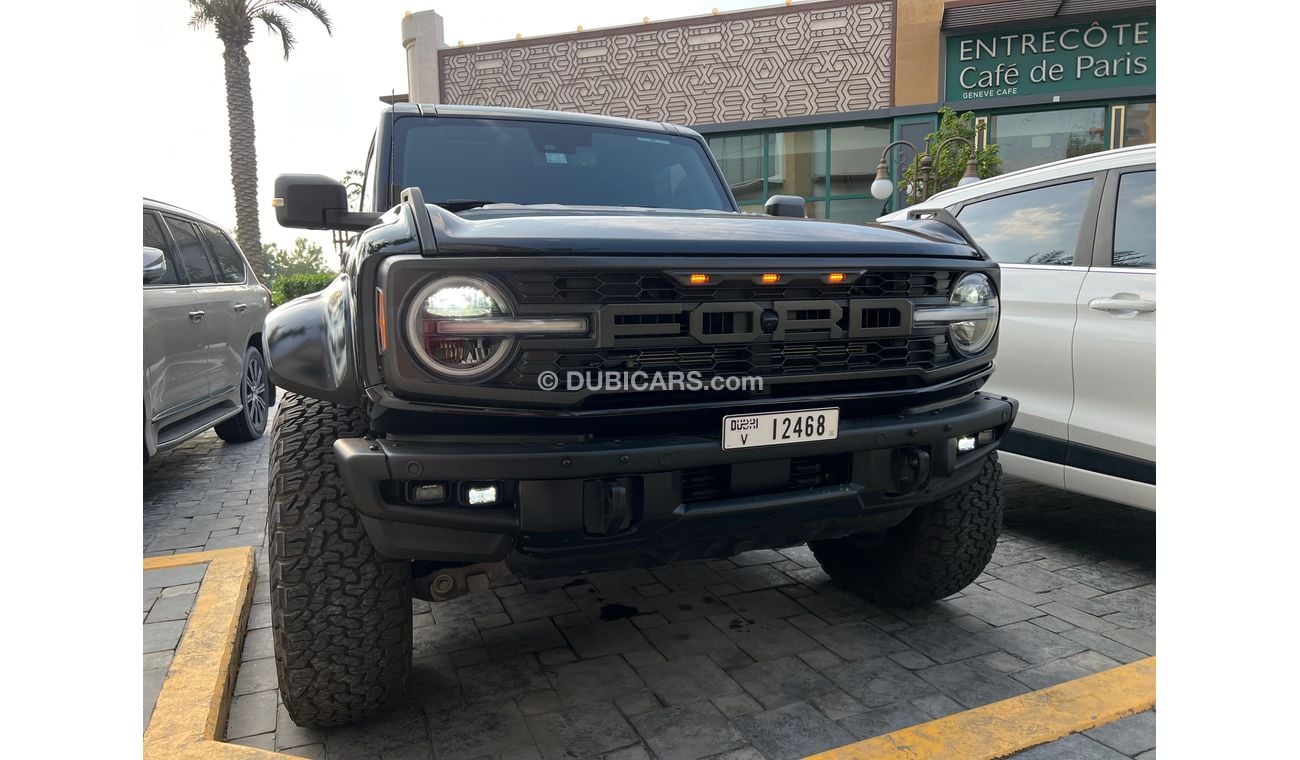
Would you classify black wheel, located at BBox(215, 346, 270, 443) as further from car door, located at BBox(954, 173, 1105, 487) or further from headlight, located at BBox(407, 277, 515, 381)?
car door, located at BBox(954, 173, 1105, 487)

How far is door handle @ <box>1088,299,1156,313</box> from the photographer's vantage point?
3.19m

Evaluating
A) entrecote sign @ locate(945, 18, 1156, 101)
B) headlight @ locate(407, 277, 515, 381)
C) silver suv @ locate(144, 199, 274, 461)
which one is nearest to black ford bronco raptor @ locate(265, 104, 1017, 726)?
headlight @ locate(407, 277, 515, 381)

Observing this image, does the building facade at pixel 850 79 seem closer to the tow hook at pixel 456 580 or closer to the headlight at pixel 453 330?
the tow hook at pixel 456 580

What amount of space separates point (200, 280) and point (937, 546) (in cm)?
516

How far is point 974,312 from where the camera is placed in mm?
2432

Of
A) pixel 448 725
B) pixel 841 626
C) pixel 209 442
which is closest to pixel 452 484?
pixel 448 725

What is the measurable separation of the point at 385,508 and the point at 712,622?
5.05ft

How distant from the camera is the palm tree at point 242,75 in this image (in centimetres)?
1772

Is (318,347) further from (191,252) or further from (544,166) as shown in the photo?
(191,252)

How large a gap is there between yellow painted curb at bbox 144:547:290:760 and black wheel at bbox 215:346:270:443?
3.19 meters

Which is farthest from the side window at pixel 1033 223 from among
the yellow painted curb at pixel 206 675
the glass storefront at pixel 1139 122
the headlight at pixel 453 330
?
the glass storefront at pixel 1139 122

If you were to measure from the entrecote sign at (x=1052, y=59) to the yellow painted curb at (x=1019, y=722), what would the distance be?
59.8 ft

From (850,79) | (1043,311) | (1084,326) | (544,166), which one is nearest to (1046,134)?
(850,79)

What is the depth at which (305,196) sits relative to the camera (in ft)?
8.61
